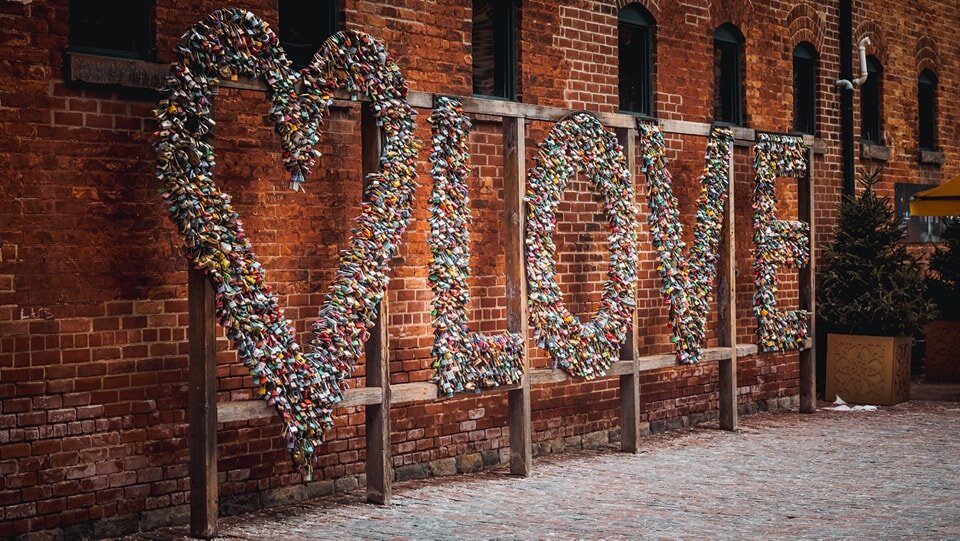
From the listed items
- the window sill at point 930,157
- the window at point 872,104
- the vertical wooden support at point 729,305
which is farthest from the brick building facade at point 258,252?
the window sill at point 930,157

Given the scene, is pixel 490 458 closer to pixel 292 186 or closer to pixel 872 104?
pixel 292 186

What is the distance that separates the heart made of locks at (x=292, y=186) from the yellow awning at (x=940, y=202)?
25.5ft

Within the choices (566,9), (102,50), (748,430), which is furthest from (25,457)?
(748,430)

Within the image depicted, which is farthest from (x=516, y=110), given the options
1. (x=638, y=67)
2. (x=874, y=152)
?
(x=874, y=152)

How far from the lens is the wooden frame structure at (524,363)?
744 centimetres

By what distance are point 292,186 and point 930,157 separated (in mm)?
12401

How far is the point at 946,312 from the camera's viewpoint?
16.8 m

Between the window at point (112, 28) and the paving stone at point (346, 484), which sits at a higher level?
the window at point (112, 28)

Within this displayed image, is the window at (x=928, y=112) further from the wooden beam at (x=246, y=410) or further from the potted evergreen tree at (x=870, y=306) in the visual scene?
the wooden beam at (x=246, y=410)

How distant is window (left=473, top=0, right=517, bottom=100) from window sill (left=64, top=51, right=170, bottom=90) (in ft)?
11.3

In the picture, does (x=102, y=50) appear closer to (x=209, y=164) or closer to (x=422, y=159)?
(x=209, y=164)

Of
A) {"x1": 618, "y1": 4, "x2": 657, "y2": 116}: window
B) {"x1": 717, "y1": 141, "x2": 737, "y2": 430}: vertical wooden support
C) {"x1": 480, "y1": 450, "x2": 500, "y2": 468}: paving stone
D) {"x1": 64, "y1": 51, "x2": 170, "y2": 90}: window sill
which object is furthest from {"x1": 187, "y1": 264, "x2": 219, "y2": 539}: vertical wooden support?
{"x1": 717, "y1": 141, "x2": 737, "y2": 430}: vertical wooden support

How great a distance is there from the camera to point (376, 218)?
859cm

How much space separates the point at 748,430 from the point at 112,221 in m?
7.37
